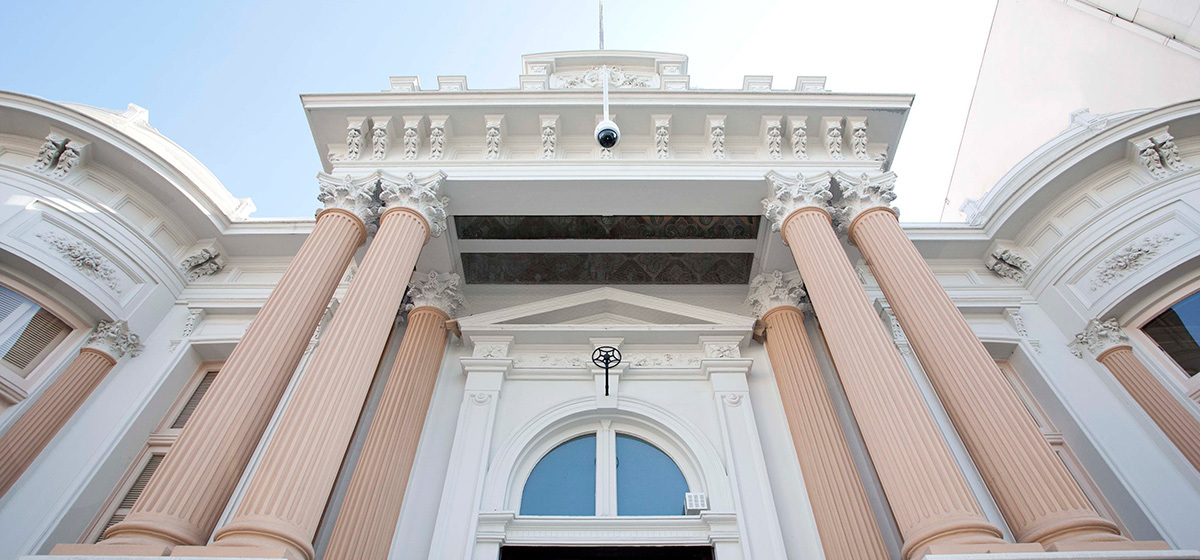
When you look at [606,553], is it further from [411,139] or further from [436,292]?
→ [411,139]

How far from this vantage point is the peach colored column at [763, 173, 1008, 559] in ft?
15.6

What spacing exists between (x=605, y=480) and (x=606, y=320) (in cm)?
284

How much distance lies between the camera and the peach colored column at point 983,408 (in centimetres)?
479

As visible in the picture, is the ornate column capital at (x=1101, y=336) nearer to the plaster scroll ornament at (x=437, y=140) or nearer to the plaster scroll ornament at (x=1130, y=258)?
the plaster scroll ornament at (x=1130, y=258)

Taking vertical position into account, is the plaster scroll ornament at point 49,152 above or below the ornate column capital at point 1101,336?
above

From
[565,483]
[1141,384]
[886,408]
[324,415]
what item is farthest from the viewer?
[1141,384]

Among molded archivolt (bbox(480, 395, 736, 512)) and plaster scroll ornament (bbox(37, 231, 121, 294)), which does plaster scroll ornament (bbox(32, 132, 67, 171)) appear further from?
molded archivolt (bbox(480, 395, 736, 512))

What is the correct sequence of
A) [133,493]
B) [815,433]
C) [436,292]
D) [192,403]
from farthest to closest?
[436,292], [192,403], [133,493], [815,433]

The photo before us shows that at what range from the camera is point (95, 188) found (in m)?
9.61

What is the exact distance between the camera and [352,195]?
7973 mm

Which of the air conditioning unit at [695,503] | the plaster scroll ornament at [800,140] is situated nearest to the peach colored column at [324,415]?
the air conditioning unit at [695,503]

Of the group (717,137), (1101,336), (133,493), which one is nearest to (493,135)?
(717,137)

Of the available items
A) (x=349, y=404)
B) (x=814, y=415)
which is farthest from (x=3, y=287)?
(x=814, y=415)

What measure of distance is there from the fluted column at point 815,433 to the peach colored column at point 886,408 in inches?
47.8
